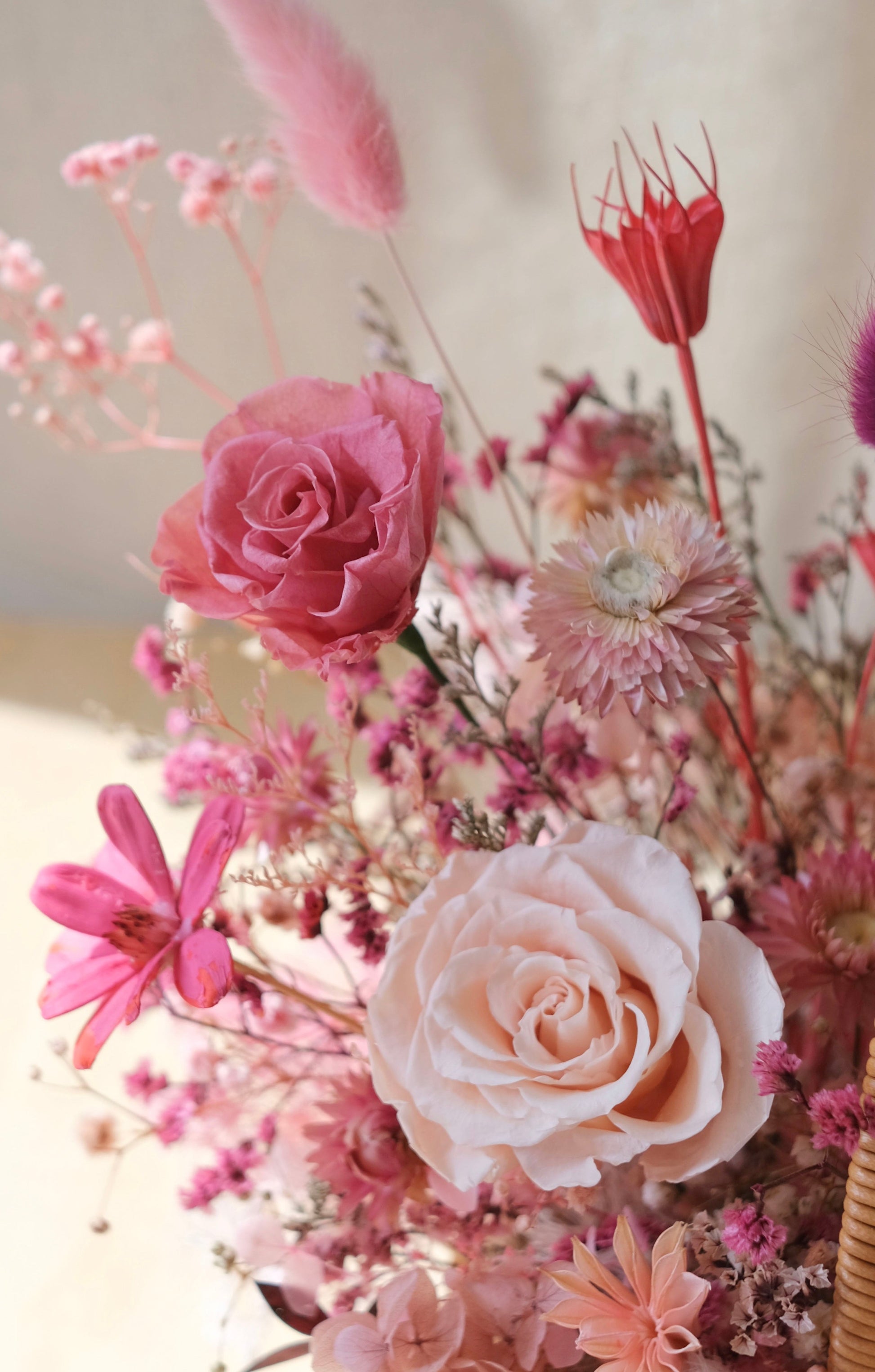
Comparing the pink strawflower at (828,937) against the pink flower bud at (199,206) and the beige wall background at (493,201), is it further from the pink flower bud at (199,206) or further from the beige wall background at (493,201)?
the pink flower bud at (199,206)

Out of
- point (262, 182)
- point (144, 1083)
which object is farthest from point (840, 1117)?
point (262, 182)

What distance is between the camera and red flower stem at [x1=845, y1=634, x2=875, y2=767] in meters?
0.45

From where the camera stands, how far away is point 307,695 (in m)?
1.02

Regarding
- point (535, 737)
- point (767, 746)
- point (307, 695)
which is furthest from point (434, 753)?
point (307, 695)

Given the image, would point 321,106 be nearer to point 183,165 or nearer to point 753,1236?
point 183,165

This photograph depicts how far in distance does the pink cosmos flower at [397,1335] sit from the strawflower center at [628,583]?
26cm

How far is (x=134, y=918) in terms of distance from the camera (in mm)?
373

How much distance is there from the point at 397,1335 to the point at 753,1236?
134 mm

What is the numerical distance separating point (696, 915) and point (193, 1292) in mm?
489

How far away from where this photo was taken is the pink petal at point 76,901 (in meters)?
0.37

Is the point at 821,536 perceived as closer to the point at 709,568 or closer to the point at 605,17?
the point at 605,17

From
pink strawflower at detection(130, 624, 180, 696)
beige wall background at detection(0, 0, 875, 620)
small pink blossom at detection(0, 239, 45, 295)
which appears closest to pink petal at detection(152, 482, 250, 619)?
pink strawflower at detection(130, 624, 180, 696)

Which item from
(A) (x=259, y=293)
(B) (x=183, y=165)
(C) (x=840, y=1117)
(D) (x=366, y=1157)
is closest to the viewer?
(C) (x=840, y=1117)

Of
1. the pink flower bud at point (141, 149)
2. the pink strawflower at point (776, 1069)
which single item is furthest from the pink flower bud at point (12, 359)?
the pink strawflower at point (776, 1069)
